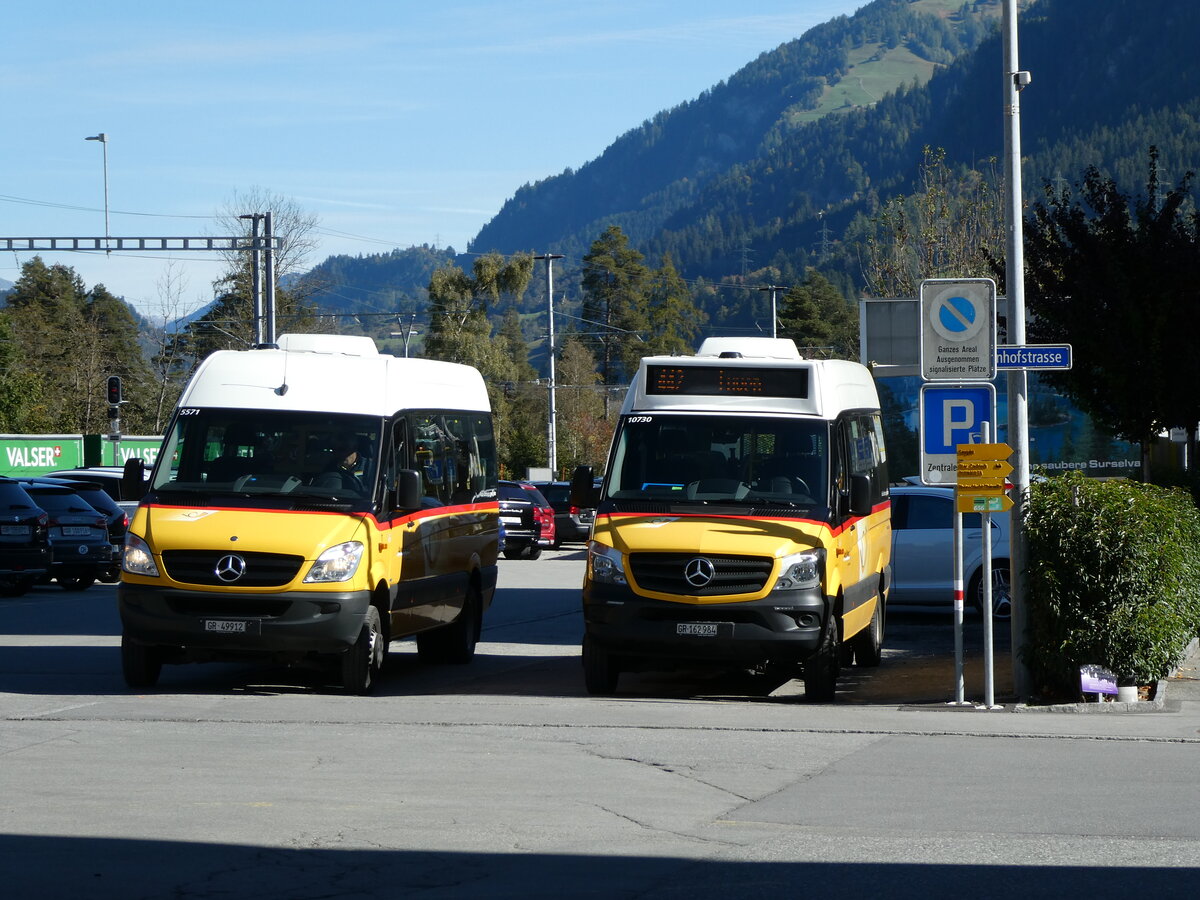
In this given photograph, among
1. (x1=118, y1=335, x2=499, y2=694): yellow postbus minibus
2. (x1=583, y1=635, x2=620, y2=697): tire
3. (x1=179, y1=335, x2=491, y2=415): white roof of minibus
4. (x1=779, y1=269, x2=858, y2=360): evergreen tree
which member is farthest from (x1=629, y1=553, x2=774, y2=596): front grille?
(x1=779, y1=269, x2=858, y2=360): evergreen tree

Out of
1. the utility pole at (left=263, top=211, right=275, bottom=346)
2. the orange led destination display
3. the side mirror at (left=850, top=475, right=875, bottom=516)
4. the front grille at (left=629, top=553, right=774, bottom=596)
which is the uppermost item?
the utility pole at (left=263, top=211, right=275, bottom=346)

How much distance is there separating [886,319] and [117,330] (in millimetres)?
79827

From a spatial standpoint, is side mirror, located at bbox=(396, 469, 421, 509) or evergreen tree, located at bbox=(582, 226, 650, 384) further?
evergreen tree, located at bbox=(582, 226, 650, 384)

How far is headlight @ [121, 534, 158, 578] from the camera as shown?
1319 centimetres

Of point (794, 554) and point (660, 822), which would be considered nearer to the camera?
point (660, 822)

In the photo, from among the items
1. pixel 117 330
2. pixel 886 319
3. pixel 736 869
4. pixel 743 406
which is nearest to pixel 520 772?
pixel 736 869

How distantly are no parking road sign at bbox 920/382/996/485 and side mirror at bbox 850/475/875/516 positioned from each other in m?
0.46

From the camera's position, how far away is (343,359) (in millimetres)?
14422

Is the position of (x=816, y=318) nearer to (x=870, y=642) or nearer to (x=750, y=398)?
(x=870, y=642)

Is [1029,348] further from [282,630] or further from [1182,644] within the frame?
[282,630]

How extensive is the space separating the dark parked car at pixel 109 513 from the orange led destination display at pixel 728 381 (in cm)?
1595

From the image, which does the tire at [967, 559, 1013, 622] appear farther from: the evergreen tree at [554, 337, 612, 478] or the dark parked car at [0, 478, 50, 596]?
the evergreen tree at [554, 337, 612, 478]

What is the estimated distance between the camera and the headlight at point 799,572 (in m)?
12.9

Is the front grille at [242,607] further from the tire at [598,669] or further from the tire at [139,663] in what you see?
the tire at [598,669]
